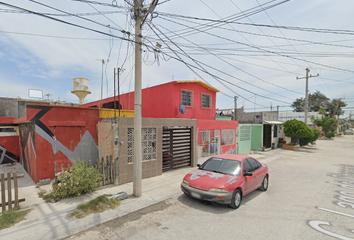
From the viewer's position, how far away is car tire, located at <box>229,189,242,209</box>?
507cm

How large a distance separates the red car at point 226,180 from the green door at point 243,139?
25.8 feet

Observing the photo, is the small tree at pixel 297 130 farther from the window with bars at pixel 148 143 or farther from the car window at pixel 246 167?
the window with bars at pixel 148 143

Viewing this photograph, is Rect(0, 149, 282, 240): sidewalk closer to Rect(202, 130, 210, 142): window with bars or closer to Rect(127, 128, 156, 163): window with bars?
Rect(127, 128, 156, 163): window with bars

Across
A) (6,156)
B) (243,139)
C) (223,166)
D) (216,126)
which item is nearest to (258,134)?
(243,139)

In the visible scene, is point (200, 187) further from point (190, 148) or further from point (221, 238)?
point (190, 148)

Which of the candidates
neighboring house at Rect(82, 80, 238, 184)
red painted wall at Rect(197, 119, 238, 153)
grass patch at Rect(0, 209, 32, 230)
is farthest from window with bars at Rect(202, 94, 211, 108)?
grass patch at Rect(0, 209, 32, 230)

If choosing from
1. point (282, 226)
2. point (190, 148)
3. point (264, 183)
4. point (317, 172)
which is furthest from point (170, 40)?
point (317, 172)

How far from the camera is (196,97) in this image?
13766 mm

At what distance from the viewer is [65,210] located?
4.91 metres

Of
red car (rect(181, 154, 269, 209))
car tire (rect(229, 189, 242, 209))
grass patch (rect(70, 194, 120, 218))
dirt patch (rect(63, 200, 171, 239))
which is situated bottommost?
dirt patch (rect(63, 200, 171, 239))

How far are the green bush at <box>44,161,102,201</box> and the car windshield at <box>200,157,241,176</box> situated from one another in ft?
12.5

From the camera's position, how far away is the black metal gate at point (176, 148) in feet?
29.5

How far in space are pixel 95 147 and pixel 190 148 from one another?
489 centimetres

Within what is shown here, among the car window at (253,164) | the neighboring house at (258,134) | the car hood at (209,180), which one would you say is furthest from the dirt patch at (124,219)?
the neighboring house at (258,134)
